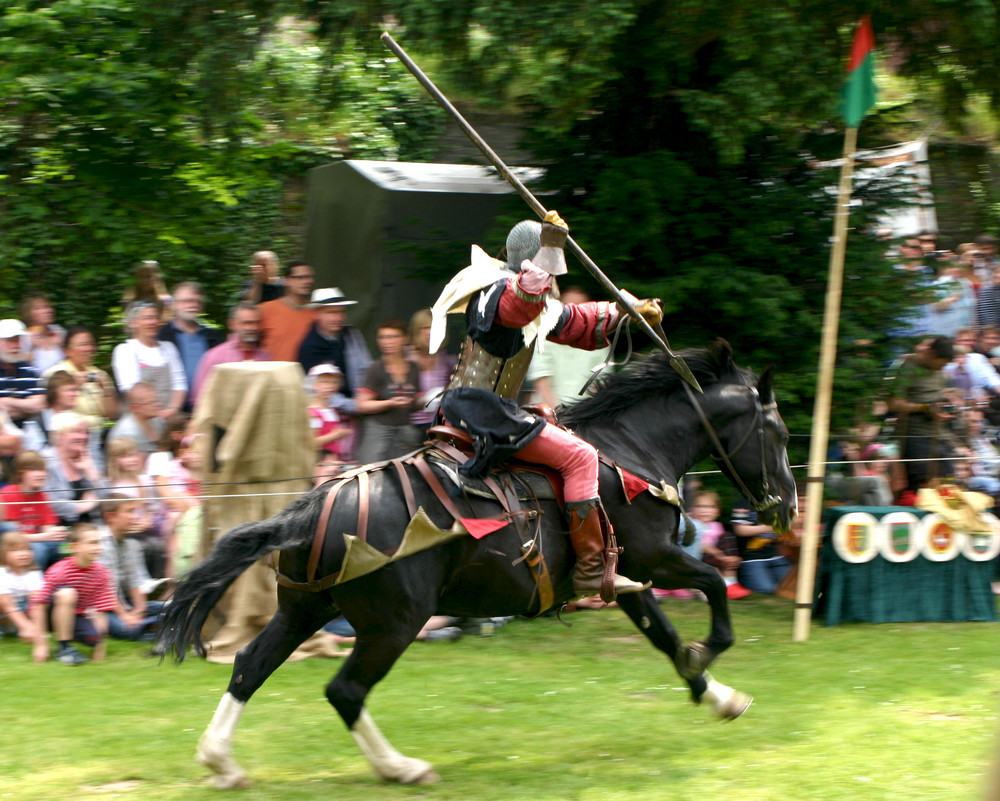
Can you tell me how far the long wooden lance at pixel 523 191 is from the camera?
5.29 meters

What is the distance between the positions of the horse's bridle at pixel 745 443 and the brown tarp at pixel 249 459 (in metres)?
2.50

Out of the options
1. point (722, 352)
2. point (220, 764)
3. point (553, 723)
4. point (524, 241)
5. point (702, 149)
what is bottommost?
point (553, 723)

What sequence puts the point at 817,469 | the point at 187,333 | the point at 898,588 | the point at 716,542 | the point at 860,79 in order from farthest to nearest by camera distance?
1. the point at 187,333
2. the point at 716,542
3. the point at 898,588
4. the point at 860,79
5. the point at 817,469

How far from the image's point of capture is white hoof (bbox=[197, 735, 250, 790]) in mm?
5020

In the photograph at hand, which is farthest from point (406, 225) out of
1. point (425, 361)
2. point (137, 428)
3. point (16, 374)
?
point (16, 374)

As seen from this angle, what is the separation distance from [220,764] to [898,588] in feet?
16.8

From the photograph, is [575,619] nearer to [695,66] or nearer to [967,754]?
[967,754]

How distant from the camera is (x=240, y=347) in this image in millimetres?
8516

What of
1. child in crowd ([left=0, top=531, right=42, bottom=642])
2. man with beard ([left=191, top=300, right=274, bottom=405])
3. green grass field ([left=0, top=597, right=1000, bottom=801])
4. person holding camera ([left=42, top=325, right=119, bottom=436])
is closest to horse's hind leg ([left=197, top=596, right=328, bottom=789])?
green grass field ([left=0, top=597, right=1000, bottom=801])

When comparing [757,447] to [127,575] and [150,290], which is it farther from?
[150,290]

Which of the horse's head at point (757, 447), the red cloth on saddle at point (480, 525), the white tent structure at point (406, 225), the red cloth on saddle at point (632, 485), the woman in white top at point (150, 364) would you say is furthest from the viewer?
the white tent structure at point (406, 225)

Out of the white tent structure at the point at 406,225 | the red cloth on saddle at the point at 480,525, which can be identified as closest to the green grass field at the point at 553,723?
the red cloth on saddle at the point at 480,525

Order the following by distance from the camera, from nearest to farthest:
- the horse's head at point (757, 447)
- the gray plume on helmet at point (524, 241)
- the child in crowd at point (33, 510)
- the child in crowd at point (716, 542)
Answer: the gray plume on helmet at point (524, 241) < the horse's head at point (757, 447) < the child in crowd at point (33, 510) < the child in crowd at point (716, 542)

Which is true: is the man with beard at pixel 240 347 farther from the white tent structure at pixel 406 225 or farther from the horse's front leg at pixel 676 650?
the horse's front leg at pixel 676 650
